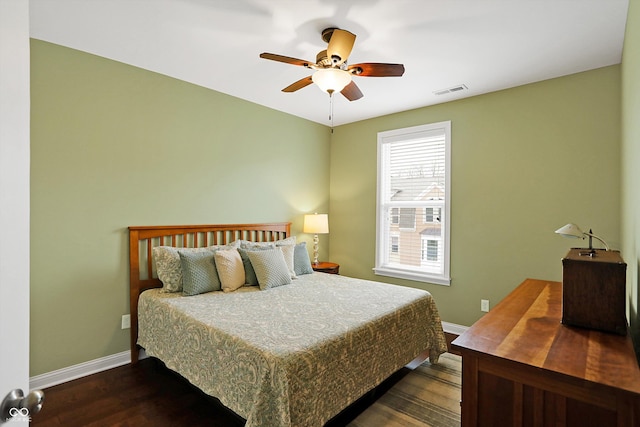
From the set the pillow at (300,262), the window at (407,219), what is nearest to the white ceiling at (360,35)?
the window at (407,219)

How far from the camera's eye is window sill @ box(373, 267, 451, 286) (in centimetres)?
369

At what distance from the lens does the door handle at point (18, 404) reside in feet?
2.15

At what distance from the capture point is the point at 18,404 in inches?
26.4

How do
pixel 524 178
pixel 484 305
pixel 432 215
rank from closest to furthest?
pixel 524 178
pixel 484 305
pixel 432 215

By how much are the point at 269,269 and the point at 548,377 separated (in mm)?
2338

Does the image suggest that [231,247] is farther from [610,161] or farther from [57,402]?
[610,161]

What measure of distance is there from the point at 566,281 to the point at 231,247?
268 cm

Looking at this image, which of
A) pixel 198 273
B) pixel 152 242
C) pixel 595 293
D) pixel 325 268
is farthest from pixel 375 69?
pixel 325 268

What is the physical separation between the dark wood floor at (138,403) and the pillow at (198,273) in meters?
0.71

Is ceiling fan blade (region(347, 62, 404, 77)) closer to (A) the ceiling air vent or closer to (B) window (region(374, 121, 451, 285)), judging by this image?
(A) the ceiling air vent

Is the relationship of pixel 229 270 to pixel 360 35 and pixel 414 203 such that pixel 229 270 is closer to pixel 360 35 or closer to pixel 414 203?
pixel 360 35

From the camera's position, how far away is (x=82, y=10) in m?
2.07

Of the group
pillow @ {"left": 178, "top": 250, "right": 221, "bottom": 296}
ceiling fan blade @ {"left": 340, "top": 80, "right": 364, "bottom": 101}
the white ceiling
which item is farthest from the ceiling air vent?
pillow @ {"left": 178, "top": 250, "right": 221, "bottom": 296}

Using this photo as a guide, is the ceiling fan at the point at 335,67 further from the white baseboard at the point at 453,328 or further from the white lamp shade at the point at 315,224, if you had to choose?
the white baseboard at the point at 453,328
